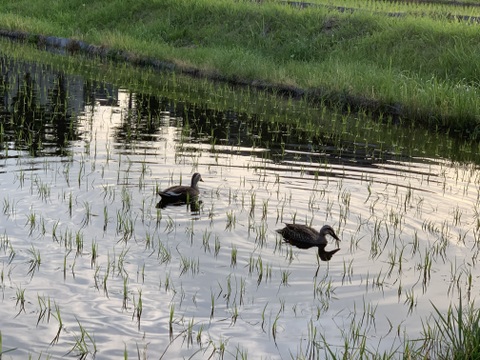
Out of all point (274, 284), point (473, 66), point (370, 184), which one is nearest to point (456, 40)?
point (473, 66)

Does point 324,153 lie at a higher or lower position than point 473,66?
lower

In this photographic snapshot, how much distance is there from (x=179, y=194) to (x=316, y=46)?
595 inches

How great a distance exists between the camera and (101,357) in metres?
5.56

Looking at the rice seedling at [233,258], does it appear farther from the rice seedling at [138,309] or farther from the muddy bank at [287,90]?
the muddy bank at [287,90]

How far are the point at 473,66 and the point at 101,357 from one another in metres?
15.4

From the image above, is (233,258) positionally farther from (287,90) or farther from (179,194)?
(287,90)

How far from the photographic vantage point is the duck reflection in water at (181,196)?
9484 mm

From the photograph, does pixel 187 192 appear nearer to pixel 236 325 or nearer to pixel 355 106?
pixel 236 325

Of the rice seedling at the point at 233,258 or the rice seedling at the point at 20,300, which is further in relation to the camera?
the rice seedling at the point at 233,258

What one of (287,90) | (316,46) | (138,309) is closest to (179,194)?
(138,309)

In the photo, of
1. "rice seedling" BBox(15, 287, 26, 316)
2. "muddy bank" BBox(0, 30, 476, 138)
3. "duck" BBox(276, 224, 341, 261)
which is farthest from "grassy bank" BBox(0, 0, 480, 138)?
"rice seedling" BBox(15, 287, 26, 316)

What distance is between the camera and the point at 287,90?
2030 cm

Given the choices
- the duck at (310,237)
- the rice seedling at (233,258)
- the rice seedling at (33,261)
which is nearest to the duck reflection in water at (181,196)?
the duck at (310,237)

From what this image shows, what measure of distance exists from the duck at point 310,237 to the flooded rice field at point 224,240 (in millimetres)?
124
